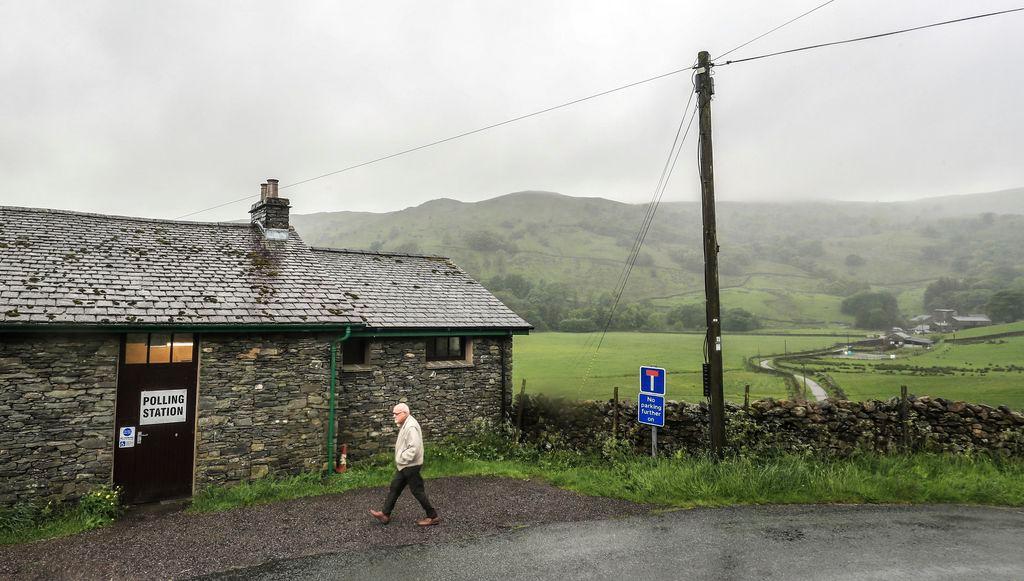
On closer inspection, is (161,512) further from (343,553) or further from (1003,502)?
(1003,502)

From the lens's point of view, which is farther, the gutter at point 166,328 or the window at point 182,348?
the window at point 182,348

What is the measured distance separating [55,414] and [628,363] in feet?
138

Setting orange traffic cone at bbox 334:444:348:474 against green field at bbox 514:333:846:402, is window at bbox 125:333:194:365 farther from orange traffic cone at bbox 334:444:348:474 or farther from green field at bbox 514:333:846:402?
green field at bbox 514:333:846:402

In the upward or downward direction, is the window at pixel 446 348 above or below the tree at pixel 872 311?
below

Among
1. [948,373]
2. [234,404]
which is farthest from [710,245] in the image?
[948,373]

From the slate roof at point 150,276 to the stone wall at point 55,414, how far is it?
1.96ft

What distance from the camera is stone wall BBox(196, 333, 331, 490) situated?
9984 mm

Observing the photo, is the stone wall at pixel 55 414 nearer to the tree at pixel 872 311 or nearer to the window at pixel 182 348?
the window at pixel 182 348

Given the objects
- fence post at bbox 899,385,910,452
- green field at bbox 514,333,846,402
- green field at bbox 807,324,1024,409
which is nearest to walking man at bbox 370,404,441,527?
green field at bbox 514,333,846,402

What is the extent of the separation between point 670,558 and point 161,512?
Result: 28.3 feet

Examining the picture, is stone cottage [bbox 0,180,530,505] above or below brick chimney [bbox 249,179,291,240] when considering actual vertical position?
below

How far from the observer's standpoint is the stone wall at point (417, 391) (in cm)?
1256

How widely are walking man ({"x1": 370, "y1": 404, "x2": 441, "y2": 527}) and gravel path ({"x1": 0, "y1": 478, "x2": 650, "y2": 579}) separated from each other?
0.82 ft

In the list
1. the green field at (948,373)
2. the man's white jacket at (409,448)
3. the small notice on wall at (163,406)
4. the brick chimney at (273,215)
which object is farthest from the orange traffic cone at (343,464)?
the green field at (948,373)
